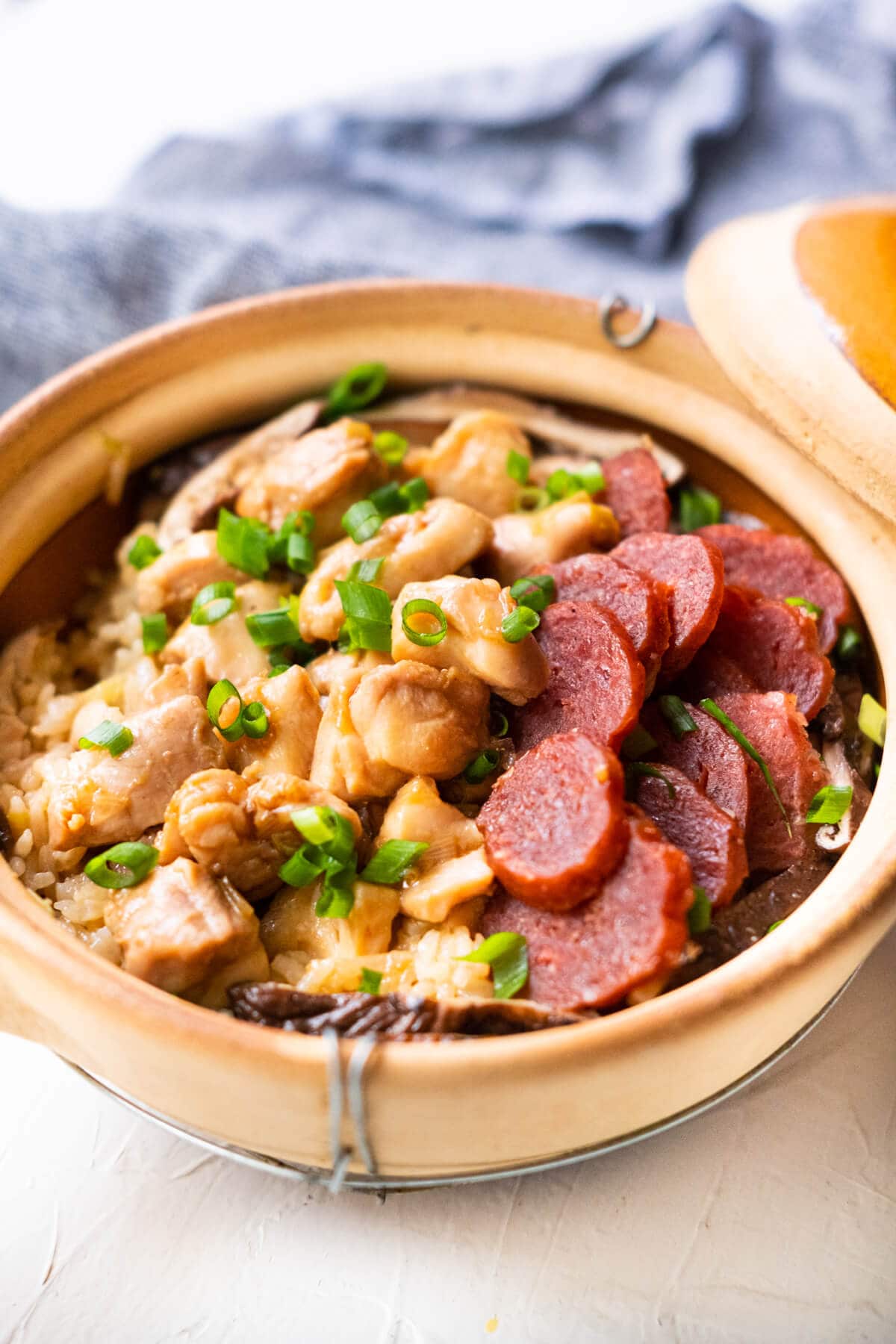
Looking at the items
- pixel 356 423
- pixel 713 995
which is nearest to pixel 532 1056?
pixel 713 995

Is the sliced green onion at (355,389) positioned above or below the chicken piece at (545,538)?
above

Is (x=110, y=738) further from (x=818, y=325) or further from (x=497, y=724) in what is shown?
(x=818, y=325)

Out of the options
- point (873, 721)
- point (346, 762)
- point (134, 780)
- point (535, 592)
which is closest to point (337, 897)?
point (346, 762)

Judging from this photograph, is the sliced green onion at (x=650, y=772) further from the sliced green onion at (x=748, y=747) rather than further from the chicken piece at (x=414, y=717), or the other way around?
the chicken piece at (x=414, y=717)

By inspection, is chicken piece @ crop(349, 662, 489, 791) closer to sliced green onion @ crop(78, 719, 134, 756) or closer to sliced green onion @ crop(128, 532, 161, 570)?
sliced green onion @ crop(78, 719, 134, 756)

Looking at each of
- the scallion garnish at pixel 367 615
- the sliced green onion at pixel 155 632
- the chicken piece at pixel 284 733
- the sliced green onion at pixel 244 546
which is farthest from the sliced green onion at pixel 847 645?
the sliced green onion at pixel 155 632

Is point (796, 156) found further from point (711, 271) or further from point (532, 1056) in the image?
point (532, 1056)

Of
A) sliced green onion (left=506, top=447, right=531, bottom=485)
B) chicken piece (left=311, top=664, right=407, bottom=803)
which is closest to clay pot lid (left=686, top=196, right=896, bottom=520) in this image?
sliced green onion (left=506, top=447, right=531, bottom=485)
